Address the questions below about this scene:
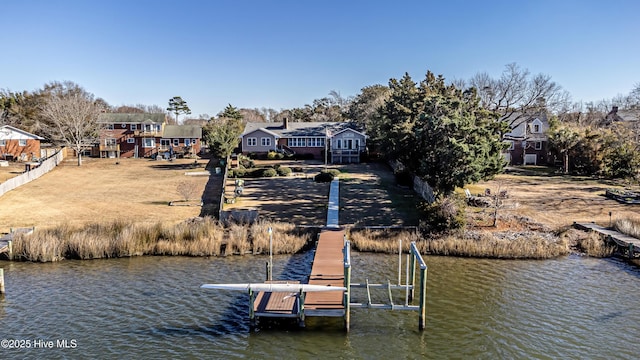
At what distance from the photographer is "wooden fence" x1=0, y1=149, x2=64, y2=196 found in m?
41.3

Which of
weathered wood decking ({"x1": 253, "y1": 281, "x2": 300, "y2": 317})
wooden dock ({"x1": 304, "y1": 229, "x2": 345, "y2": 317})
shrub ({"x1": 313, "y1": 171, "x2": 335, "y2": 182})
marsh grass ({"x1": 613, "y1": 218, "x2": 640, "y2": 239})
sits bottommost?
weathered wood decking ({"x1": 253, "y1": 281, "x2": 300, "y2": 317})

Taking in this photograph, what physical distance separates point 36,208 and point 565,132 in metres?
54.5

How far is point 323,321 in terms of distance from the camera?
1825 centimetres

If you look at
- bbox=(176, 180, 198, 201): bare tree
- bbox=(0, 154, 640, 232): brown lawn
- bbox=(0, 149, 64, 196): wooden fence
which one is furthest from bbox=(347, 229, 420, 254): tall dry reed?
bbox=(0, 149, 64, 196): wooden fence

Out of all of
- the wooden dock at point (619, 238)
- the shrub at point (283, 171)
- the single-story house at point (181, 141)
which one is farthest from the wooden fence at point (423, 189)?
the single-story house at point (181, 141)

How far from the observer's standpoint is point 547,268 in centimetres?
2492

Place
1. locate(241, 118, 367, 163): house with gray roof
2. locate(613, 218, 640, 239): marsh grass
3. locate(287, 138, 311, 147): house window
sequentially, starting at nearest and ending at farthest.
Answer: locate(613, 218, 640, 239): marsh grass < locate(241, 118, 367, 163): house with gray roof < locate(287, 138, 311, 147): house window

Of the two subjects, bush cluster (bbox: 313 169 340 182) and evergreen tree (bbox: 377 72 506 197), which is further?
bush cluster (bbox: 313 169 340 182)

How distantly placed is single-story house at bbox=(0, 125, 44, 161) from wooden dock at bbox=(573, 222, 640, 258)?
60765 millimetres

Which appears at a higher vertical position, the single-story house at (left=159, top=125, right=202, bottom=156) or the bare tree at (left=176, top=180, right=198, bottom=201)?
the single-story house at (left=159, top=125, right=202, bottom=156)

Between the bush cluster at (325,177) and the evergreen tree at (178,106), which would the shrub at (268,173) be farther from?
the evergreen tree at (178,106)

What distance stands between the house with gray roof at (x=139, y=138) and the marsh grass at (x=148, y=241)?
39193 millimetres

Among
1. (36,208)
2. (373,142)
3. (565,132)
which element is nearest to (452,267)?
(36,208)

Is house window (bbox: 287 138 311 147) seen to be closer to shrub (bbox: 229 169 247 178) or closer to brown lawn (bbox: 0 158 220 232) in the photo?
brown lawn (bbox: 0 158 220 232)
